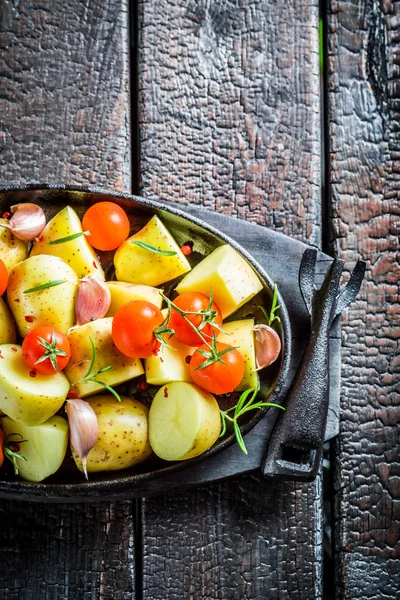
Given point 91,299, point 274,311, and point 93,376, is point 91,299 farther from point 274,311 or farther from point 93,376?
point 274,311

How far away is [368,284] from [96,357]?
0.62m

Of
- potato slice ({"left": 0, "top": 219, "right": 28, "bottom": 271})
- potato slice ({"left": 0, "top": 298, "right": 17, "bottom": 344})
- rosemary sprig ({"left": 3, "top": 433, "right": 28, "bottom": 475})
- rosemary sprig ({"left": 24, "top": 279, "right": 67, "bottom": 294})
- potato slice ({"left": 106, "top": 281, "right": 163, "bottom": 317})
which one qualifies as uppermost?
potato slice ({"left": 0, "top": 219, "right": 28, "bottom": 271})

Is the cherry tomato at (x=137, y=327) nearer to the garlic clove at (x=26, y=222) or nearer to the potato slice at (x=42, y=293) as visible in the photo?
the potato slice at (x=42, y=293)

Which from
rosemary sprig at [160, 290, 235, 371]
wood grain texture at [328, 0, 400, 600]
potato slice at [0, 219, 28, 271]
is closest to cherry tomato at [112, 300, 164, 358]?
rosemary sprig at [160, 290, 235, 371]

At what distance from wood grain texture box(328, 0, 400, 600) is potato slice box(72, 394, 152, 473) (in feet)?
1.51

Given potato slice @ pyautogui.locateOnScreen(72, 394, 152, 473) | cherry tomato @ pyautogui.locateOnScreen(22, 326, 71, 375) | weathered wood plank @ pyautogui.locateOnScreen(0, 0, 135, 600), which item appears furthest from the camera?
weathered wood plank @ pyautogui.locateOnScreen(0, 0, 135, 600)

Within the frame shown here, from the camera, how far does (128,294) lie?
1.16 m

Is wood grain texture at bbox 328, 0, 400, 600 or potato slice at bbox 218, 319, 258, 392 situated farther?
wood grain texture at bbox 328, 0, 400, 600

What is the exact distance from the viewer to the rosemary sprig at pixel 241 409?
113 centimetres

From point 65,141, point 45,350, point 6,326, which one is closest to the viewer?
point 45,350

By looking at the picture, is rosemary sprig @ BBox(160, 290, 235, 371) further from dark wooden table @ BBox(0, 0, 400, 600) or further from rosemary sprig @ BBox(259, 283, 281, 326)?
dark wooden table @ BBox(0, 0, 400, 600)

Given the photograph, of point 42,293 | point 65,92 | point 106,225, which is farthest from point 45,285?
point 65,92

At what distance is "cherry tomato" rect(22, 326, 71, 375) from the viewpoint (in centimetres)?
104

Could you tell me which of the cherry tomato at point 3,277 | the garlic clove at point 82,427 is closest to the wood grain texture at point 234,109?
the cherry tomato at point 3,277
